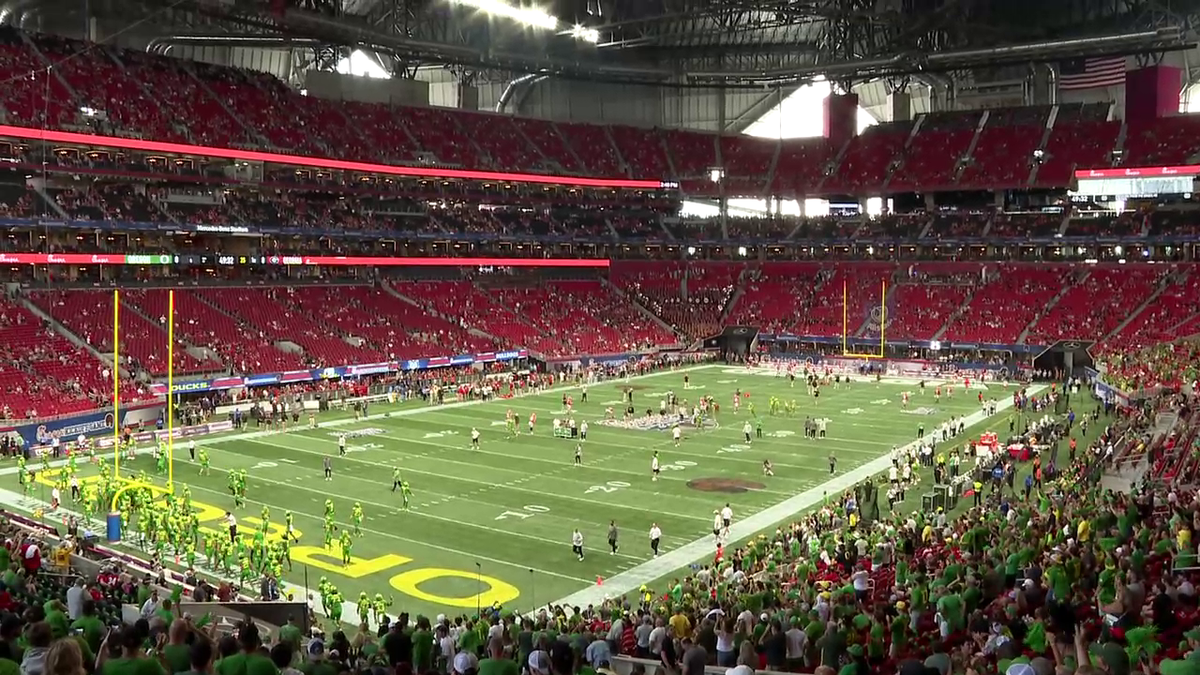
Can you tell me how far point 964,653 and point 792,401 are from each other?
38708 millimetres

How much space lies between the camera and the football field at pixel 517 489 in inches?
902

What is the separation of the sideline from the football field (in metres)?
0.06

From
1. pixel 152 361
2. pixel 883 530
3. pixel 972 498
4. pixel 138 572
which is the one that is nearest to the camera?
pixel 138 572

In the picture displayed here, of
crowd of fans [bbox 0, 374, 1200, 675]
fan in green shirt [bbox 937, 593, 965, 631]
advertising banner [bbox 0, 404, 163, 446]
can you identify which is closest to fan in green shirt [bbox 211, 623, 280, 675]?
crowd of fans [bbox 0, 374, 1200, 675]

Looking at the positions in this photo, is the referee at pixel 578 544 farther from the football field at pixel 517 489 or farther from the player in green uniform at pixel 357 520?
the player in green uniform at pixel 357 520

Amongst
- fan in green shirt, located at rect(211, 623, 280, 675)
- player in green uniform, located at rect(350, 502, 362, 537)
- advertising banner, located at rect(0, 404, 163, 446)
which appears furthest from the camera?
advertising banner, located at rect(0, 404, 163, 446)

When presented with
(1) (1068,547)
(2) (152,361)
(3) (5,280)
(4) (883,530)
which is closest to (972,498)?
(4) (883,530)

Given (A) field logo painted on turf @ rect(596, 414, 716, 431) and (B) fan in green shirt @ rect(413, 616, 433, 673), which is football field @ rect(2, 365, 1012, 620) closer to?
(A) field logo painted on turf @ rect(596, 414, 716, 431)

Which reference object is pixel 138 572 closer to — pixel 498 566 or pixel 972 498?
pixel 498 566

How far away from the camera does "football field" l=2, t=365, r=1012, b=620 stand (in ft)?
75.2

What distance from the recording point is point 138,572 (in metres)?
19.5

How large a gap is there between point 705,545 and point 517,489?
744cm

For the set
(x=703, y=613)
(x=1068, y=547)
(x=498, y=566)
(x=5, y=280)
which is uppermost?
(x=5, y=280)

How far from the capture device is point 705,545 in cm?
2512
